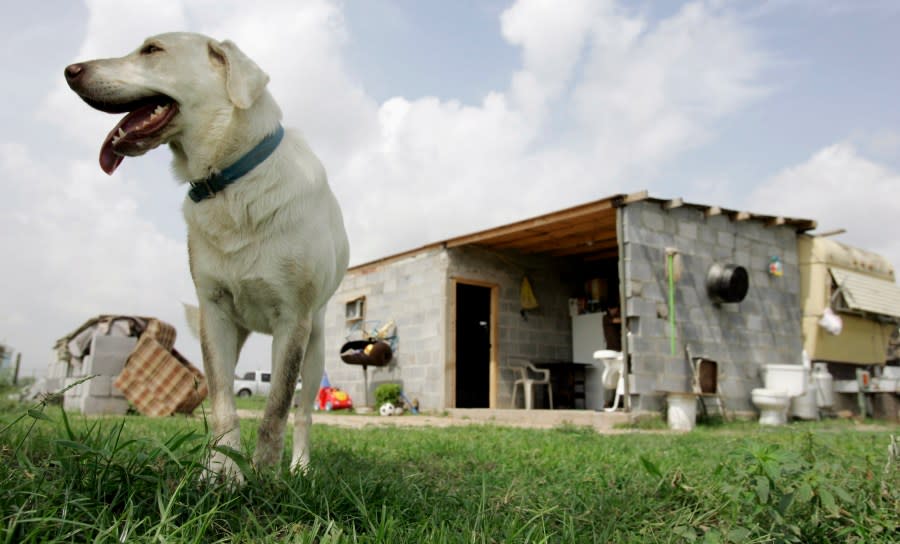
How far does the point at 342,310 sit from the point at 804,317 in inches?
337

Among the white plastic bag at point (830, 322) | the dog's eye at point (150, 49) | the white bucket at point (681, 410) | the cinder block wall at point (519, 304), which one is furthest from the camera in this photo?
the cinder block wall at point (519, 304)

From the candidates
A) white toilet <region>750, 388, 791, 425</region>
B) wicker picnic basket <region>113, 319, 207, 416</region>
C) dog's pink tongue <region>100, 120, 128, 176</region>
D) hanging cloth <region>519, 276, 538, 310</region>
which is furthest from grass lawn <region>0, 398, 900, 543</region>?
hanging cloth <region>519, 276, 538, 310</region>

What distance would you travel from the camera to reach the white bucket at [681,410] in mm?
8086

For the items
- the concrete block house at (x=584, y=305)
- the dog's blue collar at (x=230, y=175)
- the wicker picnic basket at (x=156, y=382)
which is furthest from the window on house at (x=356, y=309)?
the dog's blue collar at (x=230, y=175)

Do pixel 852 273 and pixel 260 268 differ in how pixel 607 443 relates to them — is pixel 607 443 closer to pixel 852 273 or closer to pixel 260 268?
pixel 260 268

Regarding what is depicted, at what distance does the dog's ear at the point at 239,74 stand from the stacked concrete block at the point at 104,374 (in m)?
6.71

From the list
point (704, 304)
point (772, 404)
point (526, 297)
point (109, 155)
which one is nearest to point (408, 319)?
point (526, 297)

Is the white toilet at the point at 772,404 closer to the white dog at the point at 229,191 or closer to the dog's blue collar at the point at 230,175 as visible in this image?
→ the white dog at the point at 229,191

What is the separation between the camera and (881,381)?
36.6 ft

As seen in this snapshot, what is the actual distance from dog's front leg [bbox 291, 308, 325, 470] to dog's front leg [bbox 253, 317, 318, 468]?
338 mm

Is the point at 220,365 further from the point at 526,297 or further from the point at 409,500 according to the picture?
the point at 526,297

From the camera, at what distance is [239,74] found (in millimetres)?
2133

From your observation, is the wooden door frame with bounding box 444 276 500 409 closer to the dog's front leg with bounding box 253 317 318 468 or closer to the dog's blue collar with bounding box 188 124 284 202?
the dog's front leg with bounding box 253 317 318 468

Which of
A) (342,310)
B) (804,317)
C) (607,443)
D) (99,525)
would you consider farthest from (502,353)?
(99,525)
